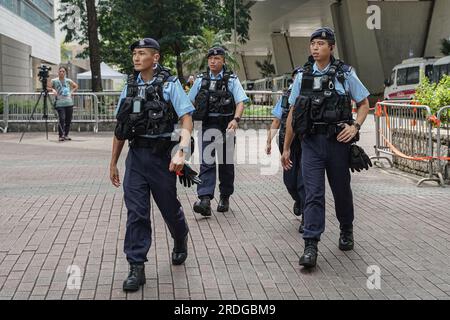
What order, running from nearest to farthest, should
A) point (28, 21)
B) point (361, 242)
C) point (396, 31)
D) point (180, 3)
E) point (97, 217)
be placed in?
point (361, 242), point (97, 217), point (180, 3), point (396, 31), point (28, 21)

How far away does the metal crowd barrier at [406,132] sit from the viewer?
9.77 m

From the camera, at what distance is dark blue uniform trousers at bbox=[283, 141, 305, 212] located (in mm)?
6531

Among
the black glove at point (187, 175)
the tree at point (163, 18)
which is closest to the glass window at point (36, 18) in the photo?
the tree at point (163, 18)

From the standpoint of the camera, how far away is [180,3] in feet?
102

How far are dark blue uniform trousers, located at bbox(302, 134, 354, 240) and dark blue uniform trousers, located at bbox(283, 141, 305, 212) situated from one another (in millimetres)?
1024

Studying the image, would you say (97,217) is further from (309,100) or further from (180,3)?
(180,3)

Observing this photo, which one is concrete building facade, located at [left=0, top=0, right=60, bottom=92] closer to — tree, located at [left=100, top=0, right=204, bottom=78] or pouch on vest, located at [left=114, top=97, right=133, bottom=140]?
tree, located at [left=100, top=0, right=204, bottom=78]

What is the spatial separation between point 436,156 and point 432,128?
43cm

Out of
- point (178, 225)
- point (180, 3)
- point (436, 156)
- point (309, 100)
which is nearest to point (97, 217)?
point (178, 225)

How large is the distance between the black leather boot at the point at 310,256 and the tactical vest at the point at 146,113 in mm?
1340

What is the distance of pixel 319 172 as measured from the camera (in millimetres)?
5328

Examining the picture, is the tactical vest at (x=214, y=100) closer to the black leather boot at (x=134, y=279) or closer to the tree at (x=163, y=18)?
the black leather boot at (x=134, y=279)
